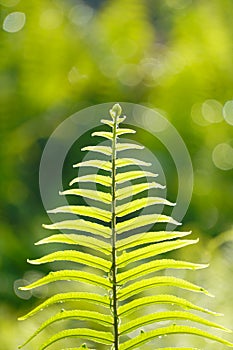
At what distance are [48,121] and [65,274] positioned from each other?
1961 millimetres

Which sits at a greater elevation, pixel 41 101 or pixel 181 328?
pixel 41 101

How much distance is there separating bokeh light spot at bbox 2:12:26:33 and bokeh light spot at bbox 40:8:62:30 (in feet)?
0.26

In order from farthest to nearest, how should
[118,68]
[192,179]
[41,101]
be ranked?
[118,68], [41,101], [192,179]

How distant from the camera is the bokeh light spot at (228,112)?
2383 millimetres

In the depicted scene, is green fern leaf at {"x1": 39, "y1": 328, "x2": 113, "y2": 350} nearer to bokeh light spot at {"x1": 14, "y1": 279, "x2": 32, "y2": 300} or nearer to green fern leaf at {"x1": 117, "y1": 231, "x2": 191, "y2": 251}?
green fern leaf at {"x1": 117, "y1": 231, "x2": 191, "y2": 251}

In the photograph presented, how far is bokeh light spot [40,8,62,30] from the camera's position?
8.96 feet

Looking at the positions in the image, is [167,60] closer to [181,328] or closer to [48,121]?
[48,121]

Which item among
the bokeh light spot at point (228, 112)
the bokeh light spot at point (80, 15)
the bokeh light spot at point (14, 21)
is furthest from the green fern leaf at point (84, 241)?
the bokeh light spot at point (80, 15)

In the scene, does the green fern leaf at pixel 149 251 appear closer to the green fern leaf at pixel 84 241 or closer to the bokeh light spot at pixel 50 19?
the green fern leaf at pixel 84 241

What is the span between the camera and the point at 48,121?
2.60 meters

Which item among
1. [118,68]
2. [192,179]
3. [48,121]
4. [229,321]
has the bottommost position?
[229,321]

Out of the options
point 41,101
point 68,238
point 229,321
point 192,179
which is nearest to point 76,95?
point 41,101

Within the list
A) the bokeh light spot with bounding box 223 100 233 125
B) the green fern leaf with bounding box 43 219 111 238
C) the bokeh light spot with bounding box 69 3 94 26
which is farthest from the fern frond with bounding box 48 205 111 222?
the bokeh light spot with bounding box 69 3 94 26

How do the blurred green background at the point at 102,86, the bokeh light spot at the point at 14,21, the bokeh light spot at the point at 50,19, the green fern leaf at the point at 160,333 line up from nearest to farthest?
the green fern leaf at the point at 160,333 → the blurred green background at the point at 102,86 → the bokeh light spot at the point at 14,21 → the bokeh light spot at the point at 50,19
